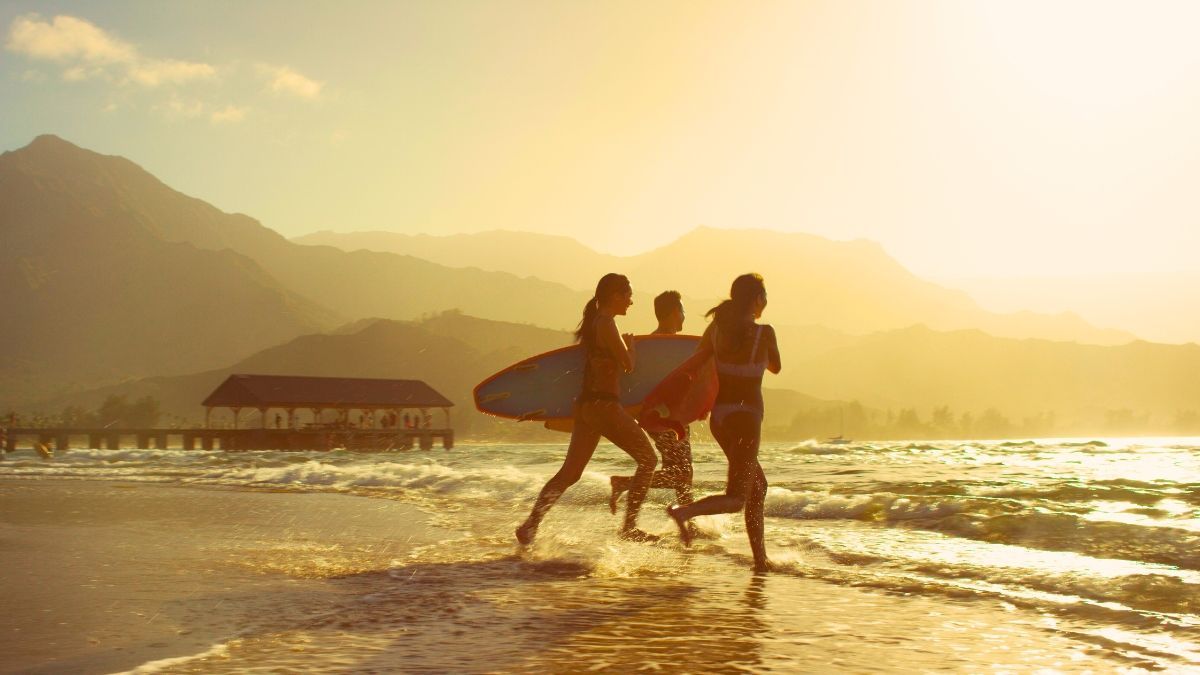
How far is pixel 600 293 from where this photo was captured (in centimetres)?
727

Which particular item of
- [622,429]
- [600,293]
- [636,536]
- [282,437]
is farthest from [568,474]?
[282,437]

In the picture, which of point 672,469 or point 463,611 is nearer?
point 463,611

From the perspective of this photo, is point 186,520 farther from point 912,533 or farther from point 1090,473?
point 1090,473

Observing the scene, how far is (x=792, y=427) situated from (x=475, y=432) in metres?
72.6

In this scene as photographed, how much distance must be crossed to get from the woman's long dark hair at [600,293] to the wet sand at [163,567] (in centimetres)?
210

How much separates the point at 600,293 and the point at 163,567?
339cm

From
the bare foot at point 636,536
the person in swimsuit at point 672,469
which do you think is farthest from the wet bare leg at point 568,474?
the bare foot at point 636,536

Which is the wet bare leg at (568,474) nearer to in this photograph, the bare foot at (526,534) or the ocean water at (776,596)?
the bare foot at (526,534)

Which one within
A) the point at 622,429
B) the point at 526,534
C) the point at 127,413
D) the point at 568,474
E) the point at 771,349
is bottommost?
the point at 526,534

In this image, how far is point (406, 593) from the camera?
5.45 meters

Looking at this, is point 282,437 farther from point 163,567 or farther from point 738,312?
point 738,312

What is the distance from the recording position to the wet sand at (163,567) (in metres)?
4.14

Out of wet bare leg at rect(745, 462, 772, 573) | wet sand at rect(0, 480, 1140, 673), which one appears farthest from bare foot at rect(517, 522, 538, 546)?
wet bare leg at rect(745, 462, 772, 573)

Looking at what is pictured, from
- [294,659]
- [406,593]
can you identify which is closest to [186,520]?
[406,593]
